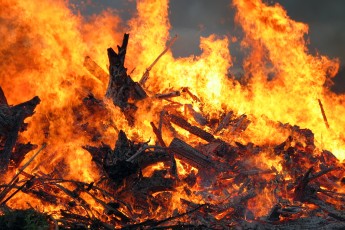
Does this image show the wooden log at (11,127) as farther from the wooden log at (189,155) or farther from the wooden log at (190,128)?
the wooden log at (190,128)

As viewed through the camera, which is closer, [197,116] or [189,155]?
[189,155]

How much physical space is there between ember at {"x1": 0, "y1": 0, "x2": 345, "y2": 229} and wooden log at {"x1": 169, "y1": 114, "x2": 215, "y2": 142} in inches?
1.3

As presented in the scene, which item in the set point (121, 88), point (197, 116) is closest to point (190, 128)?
point (197, 116)

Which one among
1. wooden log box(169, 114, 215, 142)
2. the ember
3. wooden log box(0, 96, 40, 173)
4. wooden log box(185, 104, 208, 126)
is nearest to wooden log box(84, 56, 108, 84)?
the ember

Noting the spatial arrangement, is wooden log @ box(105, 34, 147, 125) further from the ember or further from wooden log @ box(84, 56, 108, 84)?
wooden log @ box(84, 56, 108, 84)

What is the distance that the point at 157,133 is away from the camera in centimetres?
921

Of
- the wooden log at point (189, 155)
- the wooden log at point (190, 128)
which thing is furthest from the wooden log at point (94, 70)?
the wooden log at point (189, 155)

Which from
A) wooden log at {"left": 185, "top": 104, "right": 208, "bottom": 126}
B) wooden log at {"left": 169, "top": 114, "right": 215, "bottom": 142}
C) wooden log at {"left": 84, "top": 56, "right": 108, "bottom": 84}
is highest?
wooden log at {"left": 84, "top": 56, "right": 108, "bottom": 84}

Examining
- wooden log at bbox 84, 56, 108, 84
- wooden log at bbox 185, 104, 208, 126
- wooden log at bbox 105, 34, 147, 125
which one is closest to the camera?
wooden log at bbox 105, 34, 147, 125

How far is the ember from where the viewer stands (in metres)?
6.83

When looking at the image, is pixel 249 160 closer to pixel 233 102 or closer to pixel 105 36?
pixel 233 102

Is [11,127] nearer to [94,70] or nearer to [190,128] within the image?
[94,70]

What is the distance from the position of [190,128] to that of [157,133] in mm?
1376

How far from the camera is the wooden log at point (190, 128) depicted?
9922 millimetres
